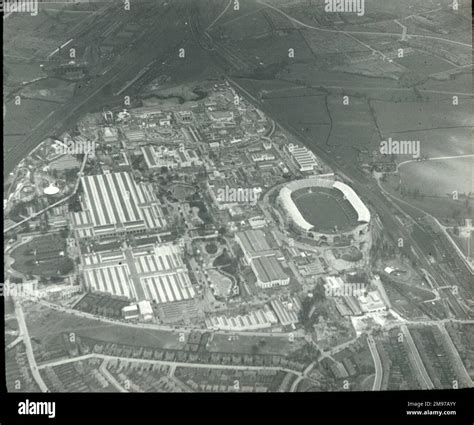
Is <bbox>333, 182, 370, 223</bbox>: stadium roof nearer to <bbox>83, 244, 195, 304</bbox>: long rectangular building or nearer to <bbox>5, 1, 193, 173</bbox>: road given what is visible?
<bbox>83, 244, 195, 304</bbox>: long rectangular building

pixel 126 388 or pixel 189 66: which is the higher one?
pixel 189 66

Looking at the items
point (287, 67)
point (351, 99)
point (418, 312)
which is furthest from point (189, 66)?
point (418, 312)

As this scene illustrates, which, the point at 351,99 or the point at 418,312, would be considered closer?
the point at 418,312

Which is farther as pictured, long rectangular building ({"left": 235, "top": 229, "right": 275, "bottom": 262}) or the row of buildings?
long rectangular building ({"left": 235, "top": 229, "right": 275, "bottom": 262})

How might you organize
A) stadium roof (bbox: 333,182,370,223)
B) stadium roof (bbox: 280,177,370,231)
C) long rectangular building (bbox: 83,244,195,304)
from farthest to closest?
stadium roof (bbox: 333,182,370,223)
stadium roof (bbox: 280,177,370,231)
long rectangular building (bbox: 83,244,195,304)

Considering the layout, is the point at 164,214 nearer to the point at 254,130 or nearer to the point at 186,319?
the point at 186,319

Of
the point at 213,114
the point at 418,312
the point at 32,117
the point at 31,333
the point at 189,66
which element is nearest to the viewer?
the point at 31,333

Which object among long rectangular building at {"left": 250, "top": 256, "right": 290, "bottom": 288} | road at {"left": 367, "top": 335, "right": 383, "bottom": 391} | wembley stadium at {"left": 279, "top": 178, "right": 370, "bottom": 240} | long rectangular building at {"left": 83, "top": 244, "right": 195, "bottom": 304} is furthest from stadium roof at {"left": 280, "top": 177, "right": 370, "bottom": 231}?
road at {"left": 367, "top": 335, "right": 383, "bottom": 391}

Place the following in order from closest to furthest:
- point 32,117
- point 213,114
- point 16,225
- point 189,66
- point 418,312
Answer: point 418,312 → point 16,225 → point 32,117 → point 213,114 → point 189,66
